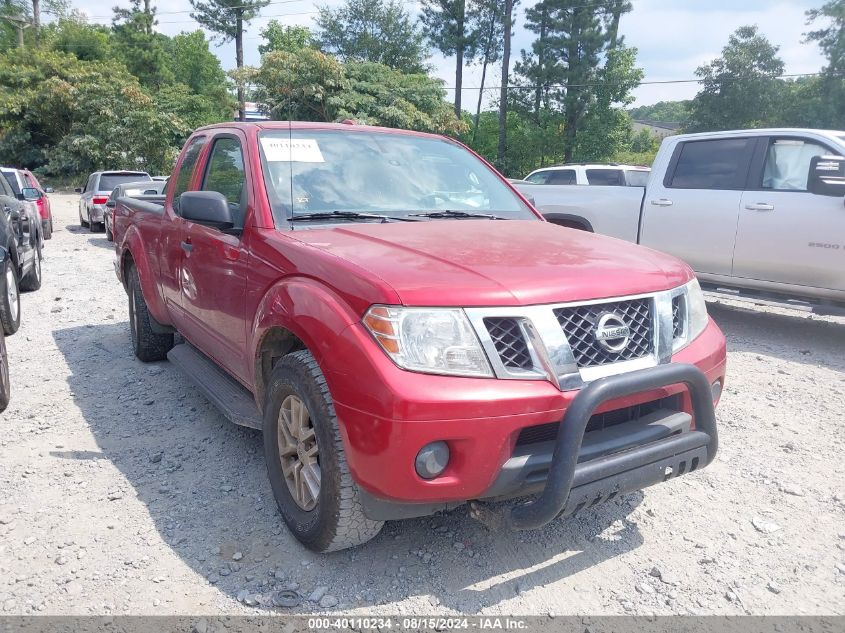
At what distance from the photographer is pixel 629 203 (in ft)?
24.6

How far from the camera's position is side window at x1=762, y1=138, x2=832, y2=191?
627 cm

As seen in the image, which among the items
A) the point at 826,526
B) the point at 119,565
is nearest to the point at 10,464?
the point at 119,565

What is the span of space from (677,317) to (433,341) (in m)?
1.19

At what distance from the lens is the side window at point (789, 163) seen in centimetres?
627

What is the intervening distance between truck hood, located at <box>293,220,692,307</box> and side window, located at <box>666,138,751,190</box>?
4.16 m

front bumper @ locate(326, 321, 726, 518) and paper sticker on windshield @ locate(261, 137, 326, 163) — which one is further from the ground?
paper sticker on windshield @ locate(261, 137, 326, 163)

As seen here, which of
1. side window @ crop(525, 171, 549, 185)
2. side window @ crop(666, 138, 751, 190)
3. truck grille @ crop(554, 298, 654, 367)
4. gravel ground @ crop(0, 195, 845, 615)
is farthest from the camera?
side window @ crop(525, 171, 549, 185)

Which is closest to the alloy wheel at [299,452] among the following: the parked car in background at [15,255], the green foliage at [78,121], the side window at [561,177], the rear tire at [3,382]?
the rear tire at [3,382]

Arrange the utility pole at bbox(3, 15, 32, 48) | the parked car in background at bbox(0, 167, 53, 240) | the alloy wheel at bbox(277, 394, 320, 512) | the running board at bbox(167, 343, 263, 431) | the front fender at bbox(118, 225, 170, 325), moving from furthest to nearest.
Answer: the utility pole at bbox(3, 15, 32, 48)
the parked car in background at bbox(0, 167, 53, 240)
the front fender at bbox(118, 225, 170, 325)
the running board at bbox(167, 343, 263, 431)
the alloy wheel at bbox(277, 394, 320, 512)

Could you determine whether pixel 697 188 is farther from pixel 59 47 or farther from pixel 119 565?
pixel 59 47

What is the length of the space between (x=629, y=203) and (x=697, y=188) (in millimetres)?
749

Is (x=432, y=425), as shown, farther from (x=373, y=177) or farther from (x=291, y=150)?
(x=291, y=150)


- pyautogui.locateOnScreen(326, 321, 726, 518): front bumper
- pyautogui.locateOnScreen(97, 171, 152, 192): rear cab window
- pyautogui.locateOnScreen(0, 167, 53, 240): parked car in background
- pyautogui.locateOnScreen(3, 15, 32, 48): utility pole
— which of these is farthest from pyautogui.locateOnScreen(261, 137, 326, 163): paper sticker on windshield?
pyautogui.locateOnScreen(3, 15, 32, 48): utility pole

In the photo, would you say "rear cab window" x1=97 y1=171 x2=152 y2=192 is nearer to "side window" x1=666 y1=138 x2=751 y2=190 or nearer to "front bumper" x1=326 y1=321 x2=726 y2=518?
"side window" x1=666 y1=138 x2=751 y2=190
